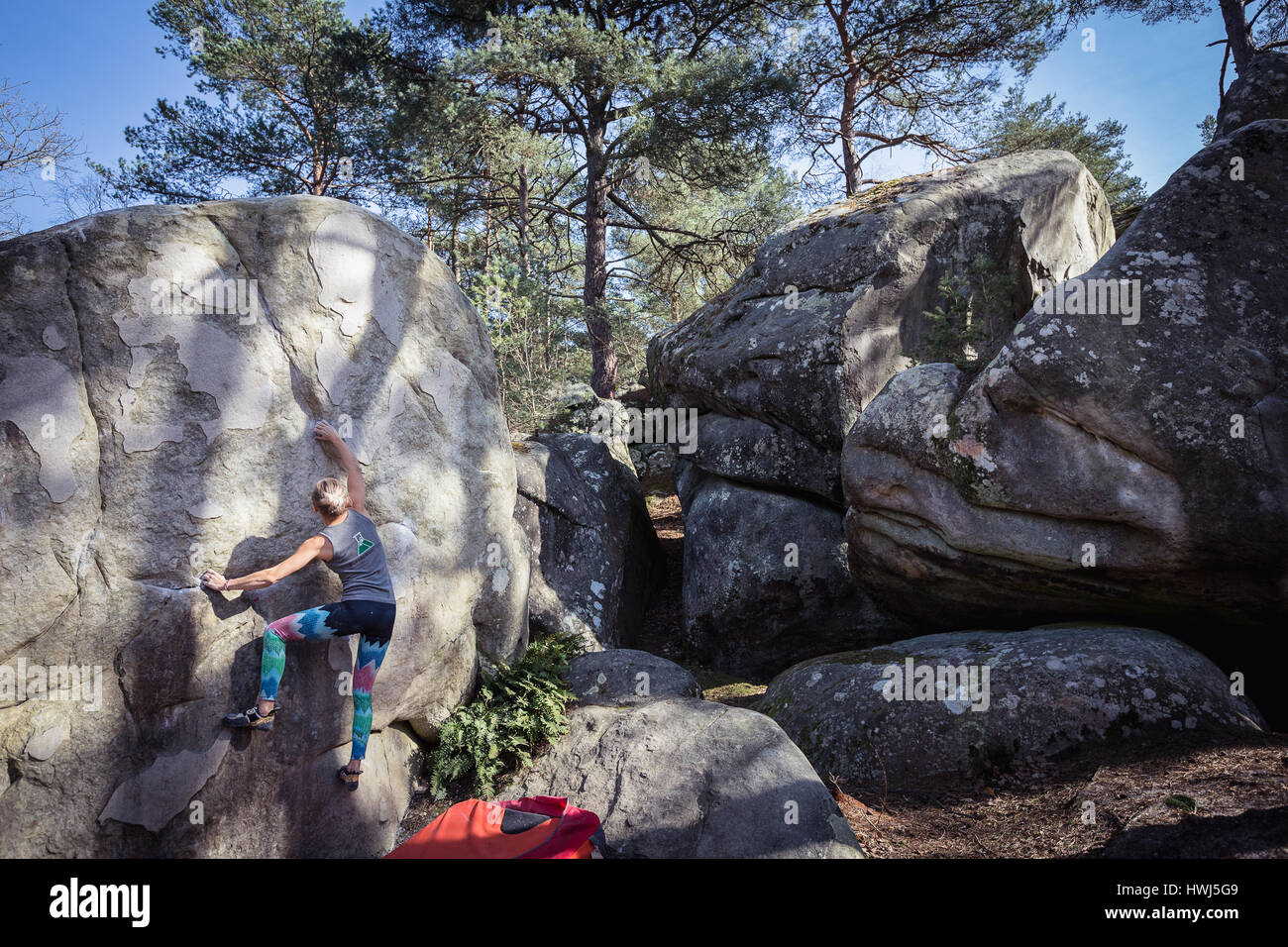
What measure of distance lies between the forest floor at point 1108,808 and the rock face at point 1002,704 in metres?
0.20

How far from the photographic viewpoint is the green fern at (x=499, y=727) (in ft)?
18.6

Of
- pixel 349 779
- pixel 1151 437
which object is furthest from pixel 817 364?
pixel 349 779

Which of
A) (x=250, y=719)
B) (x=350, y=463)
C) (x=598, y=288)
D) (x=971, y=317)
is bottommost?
(x=250, y=719)

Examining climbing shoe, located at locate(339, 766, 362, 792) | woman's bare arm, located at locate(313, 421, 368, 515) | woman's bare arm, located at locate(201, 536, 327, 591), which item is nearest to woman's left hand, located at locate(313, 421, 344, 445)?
woman's bare arm, located at locate(313, 421, 368, 515)

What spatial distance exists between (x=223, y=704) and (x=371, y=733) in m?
1.15

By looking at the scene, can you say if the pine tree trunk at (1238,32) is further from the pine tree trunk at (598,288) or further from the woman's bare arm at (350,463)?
the woman's bare arm at (350,463)

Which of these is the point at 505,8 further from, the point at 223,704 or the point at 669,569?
the point at 223,704

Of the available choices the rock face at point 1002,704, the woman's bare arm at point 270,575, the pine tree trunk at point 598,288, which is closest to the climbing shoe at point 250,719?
the woman's bare arm at point 270,575

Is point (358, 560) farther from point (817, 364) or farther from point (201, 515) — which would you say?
point (817, 364)

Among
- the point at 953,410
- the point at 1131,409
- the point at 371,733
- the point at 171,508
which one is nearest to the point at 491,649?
the point at 371,733

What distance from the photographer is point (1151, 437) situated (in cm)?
617

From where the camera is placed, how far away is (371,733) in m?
5.58

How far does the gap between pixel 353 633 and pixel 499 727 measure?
5.29ft

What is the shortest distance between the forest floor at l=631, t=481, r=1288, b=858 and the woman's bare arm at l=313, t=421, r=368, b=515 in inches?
171
